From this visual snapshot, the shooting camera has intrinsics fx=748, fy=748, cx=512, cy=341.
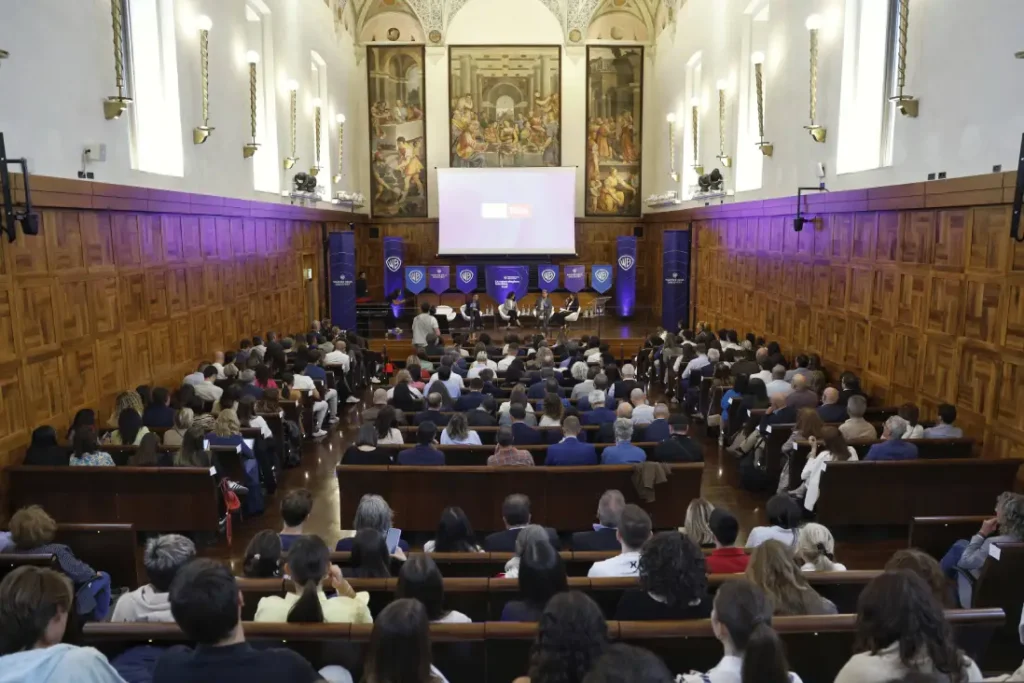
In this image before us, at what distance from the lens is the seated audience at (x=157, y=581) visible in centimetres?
335

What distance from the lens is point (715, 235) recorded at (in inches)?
611

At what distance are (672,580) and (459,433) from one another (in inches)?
151

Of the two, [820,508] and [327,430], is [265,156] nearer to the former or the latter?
[327,430]

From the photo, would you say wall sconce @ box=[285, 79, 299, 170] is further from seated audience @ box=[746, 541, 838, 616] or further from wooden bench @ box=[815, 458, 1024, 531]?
seated audience @ box=[746, 541, 838, 616]

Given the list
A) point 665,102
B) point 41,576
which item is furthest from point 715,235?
point 41,576

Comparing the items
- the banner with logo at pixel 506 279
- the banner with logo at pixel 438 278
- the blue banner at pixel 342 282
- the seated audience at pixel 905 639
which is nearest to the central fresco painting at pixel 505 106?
the banner with logo at pixel 438 278

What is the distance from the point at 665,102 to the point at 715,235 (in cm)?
596

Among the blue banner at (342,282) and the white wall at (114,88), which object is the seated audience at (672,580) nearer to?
the white wall at (114,88)

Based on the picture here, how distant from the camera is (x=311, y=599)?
122 inches

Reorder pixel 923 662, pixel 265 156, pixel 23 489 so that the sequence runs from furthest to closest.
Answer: pixel 265 156
pixel 23 489
pixel 923 662

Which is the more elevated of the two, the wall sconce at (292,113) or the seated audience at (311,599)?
the wall sconce at (292,113)

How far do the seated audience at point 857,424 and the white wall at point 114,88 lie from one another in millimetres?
7867

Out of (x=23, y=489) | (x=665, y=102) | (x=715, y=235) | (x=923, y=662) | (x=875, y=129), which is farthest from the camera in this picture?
(x=665, y=102)

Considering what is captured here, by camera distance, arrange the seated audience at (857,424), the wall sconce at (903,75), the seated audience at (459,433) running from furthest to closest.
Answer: the wall sconce at (903,75), the seated audience at (857,424), the seated audience at (459,433)
